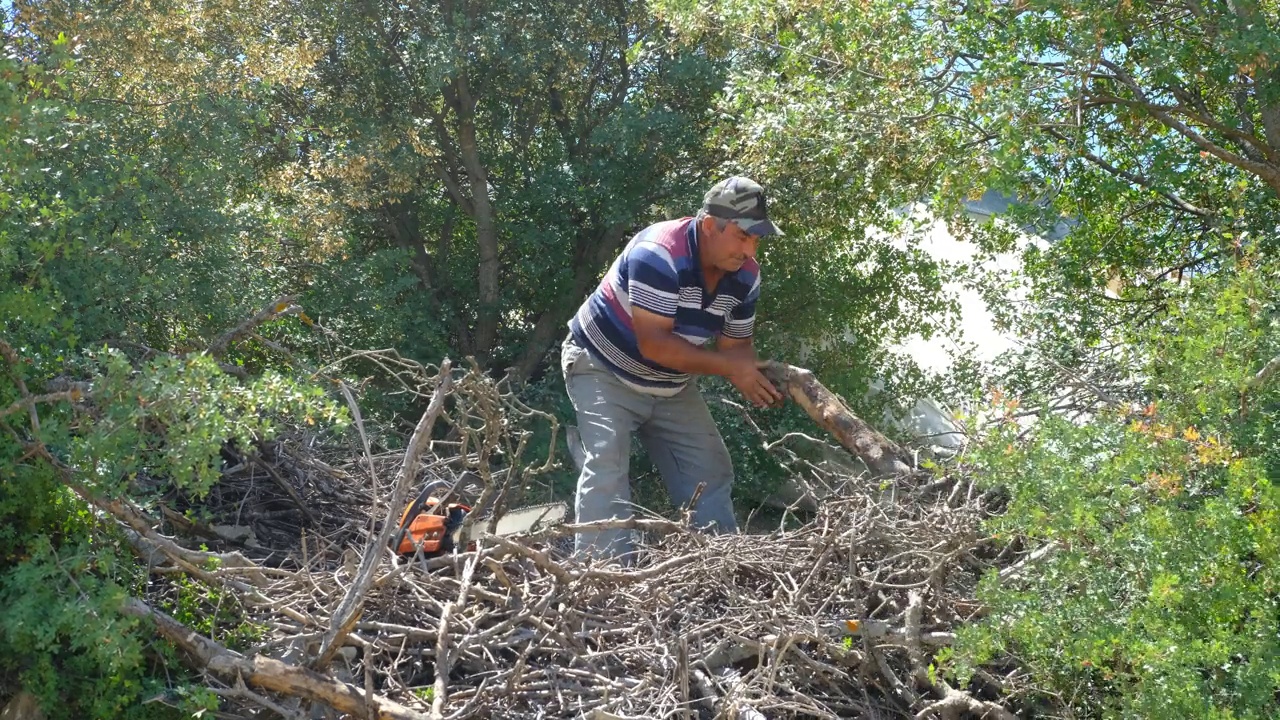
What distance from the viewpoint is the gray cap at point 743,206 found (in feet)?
17.2

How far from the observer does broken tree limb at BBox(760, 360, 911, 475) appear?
218 inches

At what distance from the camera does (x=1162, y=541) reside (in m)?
3.78

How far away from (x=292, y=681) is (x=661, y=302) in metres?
2.12

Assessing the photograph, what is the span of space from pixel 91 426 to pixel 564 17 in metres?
6.54

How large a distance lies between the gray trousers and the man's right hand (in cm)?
47

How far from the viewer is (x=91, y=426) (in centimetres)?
408

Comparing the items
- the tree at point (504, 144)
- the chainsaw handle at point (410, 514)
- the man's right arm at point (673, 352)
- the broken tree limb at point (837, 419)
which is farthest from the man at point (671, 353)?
the tree at point (504, 144)

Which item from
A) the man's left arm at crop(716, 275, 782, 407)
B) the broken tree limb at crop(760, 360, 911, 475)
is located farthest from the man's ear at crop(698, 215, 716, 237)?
the broken tree limb at crop(760, 360, 911, 475)

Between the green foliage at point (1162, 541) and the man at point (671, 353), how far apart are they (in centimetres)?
147

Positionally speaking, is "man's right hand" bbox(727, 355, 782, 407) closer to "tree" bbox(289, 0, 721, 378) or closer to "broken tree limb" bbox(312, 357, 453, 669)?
"broken tree limb" bbox(312, 357, 453, 669)

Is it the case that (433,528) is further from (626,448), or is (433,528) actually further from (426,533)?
(626,448)

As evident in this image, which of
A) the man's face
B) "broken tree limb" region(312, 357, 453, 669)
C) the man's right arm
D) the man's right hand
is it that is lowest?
"broken tree limb" region(312, 357, 453, 669)

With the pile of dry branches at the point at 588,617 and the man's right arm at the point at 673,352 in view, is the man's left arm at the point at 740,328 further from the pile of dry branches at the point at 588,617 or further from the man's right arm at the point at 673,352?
the pile of dry branches at the point at 588,617

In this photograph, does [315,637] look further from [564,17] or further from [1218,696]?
[564,17]
